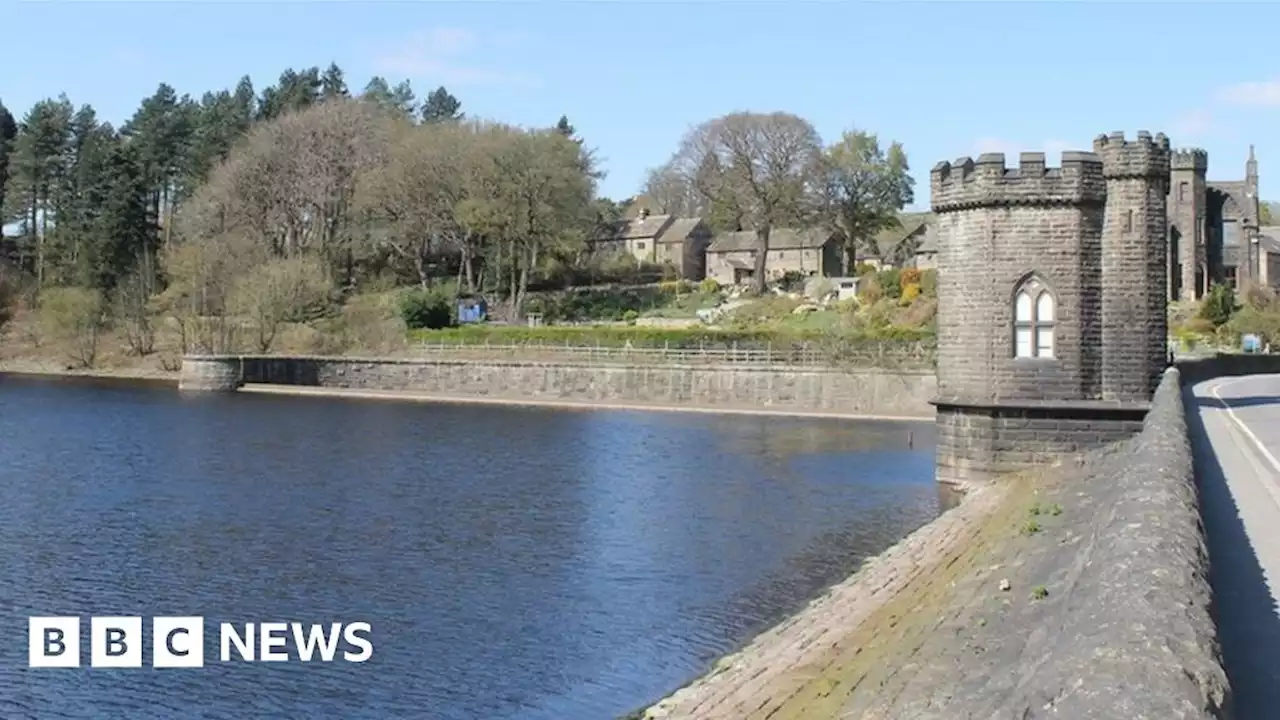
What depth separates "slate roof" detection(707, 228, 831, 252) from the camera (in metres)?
98.2

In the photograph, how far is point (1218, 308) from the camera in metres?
65.7

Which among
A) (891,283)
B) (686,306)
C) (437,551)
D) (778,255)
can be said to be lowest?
(437,551)

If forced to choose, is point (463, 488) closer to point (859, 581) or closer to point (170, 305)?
point (859, 581)

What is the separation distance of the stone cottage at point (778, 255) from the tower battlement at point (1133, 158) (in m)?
72.4

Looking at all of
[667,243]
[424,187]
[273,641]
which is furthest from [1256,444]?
[667,243]

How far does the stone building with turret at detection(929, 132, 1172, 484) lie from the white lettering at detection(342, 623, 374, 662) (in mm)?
12260

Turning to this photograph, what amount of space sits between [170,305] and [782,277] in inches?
1667

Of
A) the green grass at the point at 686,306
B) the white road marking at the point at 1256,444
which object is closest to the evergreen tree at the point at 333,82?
the green grass at the point at 686,306

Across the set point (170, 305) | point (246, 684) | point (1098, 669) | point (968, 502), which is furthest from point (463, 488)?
point (170, 305)

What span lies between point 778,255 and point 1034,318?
78.6 meters

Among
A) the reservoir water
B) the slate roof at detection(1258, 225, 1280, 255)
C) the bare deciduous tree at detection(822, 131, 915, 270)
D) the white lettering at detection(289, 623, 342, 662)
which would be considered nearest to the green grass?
the bare deciduous tree at detection(822, 131, 915, 270)

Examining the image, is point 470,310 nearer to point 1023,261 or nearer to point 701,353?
point 701,353

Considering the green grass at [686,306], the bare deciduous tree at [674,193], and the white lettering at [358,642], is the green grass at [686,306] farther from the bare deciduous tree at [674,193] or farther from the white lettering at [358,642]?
the white lettering at [358,642]

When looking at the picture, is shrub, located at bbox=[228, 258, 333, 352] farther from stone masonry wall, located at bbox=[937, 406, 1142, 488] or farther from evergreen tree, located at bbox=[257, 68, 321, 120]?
stone masonry wall, located at bbox=[937, 406, 1142, 488]
